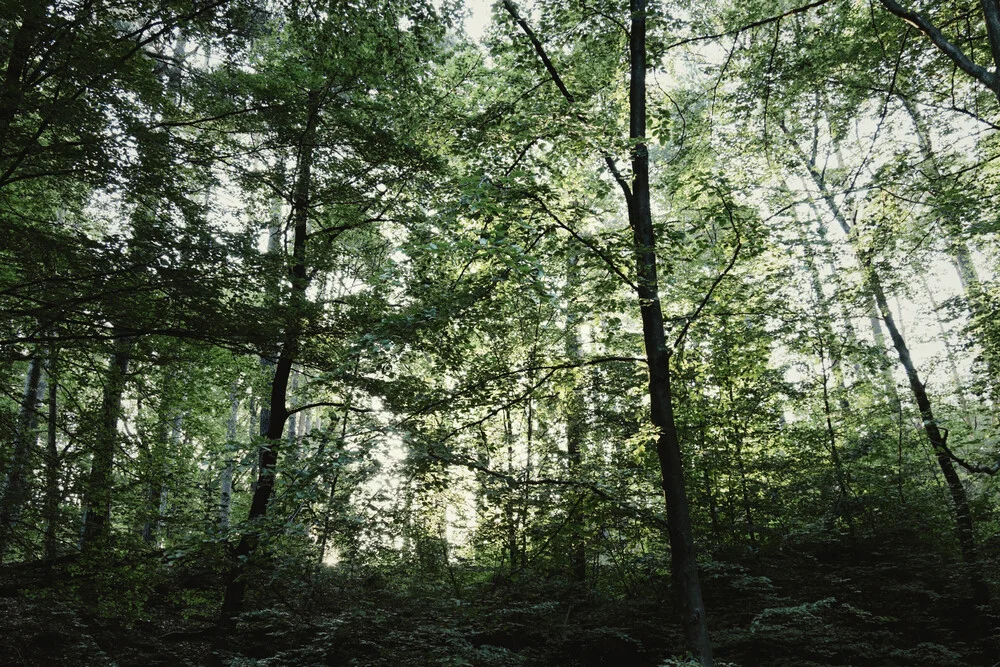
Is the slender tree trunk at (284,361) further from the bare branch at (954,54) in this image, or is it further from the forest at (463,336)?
the bare branch at (954,54)

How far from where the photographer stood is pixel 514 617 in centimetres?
707

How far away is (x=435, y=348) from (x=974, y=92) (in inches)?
360

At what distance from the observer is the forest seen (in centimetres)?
470

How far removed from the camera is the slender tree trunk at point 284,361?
19.0 ft

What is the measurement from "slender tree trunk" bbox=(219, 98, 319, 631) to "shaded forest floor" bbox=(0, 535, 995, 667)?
1.01 feet

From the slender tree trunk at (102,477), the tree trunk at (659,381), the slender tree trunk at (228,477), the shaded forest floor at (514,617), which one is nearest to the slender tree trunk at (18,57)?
the slender tree trunk at (102,477)

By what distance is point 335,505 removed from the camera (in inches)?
176

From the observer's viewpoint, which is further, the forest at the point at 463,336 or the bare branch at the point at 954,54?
the forest at the point at 463,336

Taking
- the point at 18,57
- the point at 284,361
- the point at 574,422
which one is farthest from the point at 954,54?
the point at 18,57

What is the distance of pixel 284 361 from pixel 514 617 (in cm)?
482

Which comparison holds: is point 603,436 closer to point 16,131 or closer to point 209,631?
point 209,631

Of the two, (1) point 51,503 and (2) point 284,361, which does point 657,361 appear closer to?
(2) point 284,361

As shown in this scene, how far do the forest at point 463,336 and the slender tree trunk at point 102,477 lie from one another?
57 millimetres

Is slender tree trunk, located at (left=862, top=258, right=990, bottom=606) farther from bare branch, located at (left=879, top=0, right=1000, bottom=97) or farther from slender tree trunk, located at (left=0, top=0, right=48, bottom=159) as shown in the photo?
slender tree trunk, located at (left=0, top=0, right=48, bottom=159)
